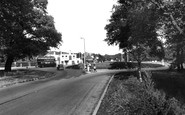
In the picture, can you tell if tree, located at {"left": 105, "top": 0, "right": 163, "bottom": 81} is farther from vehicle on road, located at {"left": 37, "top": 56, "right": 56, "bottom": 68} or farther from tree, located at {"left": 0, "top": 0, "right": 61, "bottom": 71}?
vehicle on road, located at {"left": 37, "top": 56, "right": 56, "bottom": 68}

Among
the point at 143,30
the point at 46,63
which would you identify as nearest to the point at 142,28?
the point at 143,30

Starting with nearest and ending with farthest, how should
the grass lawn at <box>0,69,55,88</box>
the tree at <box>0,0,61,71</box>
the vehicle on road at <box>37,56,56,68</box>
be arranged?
the grass lawn at <box>0,69,55,88</box>, the tree at <box>0,0,61,71</box>, the vehicle on road at <box>37,56,56,68</box>

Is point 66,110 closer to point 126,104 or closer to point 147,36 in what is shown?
point 126,104

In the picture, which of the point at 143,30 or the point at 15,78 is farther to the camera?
the point at 15,78

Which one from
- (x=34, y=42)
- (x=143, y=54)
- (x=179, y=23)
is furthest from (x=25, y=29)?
(x=179, y=23)

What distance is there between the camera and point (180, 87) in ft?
74.8

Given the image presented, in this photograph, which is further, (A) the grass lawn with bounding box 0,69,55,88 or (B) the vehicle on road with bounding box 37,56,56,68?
(B) the vehicle on road with bounding box 37,56,56,68

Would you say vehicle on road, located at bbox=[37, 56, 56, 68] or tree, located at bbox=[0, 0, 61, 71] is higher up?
tree, located at bbox=[0, 0, 61, 71]

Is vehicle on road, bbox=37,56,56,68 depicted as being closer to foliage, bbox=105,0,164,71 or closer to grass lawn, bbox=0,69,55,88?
grass lawn, bbox=0,69,55,88

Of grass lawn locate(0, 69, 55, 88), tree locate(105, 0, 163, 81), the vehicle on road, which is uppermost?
tree locate(105, 0, 163, 81)

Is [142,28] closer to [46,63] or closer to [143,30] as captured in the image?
[143,30]

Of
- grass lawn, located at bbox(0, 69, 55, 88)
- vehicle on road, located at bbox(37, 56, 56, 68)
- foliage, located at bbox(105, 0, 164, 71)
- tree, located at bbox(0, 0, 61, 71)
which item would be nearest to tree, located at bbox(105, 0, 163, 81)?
foliage, located at bbox(105, 0, 164, 71)

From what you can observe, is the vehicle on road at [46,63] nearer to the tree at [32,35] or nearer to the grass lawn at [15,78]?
the tree at [32,35]

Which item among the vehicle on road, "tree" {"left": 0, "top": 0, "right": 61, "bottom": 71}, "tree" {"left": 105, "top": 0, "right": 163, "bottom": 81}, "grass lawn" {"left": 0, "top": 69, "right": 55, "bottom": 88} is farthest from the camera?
the vehicle on road
